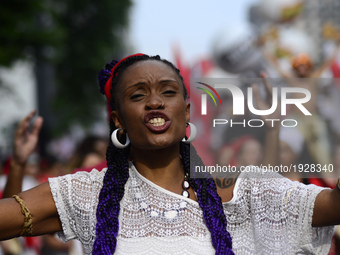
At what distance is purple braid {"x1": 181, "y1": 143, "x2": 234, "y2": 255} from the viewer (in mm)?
2170

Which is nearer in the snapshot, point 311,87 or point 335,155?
point 335,155

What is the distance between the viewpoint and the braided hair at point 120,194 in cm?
217

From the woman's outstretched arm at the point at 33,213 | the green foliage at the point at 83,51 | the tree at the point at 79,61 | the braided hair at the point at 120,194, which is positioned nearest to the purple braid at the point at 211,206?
the braided hair at the point at 120,194

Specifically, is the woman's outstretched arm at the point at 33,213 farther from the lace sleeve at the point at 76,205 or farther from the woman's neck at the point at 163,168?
the woman's neck at the point at 163,168

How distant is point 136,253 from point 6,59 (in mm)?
8122

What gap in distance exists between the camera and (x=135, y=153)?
7.91ft

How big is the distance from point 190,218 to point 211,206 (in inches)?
3.8

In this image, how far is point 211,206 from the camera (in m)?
2.24

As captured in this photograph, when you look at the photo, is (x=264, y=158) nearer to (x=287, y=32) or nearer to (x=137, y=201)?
(x=137, y=201)

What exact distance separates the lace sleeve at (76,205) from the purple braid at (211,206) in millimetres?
398

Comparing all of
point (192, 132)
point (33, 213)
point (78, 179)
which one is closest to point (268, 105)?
point (192, 132)

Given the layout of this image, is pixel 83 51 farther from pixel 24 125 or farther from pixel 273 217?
pixel 273 217

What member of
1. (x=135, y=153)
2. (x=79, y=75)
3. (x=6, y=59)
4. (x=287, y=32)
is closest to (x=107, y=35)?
(x=79, y=75)

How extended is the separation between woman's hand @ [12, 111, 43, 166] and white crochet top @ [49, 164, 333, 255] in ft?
2.61
